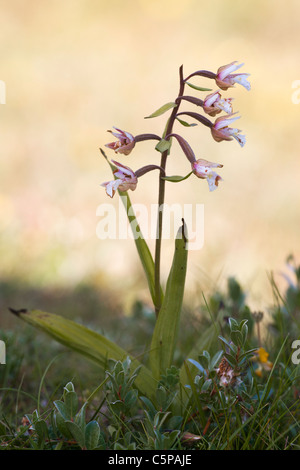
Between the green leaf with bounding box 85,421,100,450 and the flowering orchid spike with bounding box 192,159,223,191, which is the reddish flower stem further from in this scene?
the green leaf with bounding box 85,421,100,450

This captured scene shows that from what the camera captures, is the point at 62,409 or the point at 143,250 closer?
the point at 62,409

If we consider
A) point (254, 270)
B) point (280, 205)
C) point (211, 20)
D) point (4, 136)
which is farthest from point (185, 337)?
point (211, 20)

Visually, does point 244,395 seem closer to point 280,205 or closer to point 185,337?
point 185,337

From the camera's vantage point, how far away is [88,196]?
4453 millimetres

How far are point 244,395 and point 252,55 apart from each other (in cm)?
468

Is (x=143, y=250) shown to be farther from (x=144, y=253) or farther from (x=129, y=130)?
(x=129, y=130)

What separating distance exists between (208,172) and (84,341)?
58cm

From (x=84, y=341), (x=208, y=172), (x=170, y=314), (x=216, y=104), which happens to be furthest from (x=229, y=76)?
(x=84, y=341)

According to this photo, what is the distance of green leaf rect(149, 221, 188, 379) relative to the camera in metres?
1.44

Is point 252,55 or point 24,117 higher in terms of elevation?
point 252,55

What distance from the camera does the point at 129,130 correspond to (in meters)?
4.75

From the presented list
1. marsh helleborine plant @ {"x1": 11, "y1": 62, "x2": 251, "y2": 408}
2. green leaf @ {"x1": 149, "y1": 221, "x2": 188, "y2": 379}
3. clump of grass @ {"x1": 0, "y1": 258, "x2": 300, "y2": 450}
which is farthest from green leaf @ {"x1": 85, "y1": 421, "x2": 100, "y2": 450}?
green leaf @ {"x1": 149, "y1": 221, "x2": 188, "y2": 379}

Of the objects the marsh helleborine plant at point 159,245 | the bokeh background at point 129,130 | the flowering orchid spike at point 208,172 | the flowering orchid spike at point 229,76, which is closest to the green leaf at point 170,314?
the marsh helleborine plant at point 159,245

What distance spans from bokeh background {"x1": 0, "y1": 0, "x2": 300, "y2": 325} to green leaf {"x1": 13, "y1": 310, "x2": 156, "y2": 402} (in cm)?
125
